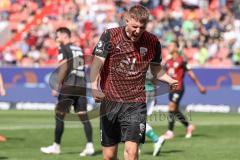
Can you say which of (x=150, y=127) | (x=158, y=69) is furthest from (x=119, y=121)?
(x=150, y=127)

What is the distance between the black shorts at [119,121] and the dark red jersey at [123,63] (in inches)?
3.8

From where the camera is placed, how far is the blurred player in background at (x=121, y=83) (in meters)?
9.29

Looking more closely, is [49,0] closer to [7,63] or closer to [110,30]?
[7,63]

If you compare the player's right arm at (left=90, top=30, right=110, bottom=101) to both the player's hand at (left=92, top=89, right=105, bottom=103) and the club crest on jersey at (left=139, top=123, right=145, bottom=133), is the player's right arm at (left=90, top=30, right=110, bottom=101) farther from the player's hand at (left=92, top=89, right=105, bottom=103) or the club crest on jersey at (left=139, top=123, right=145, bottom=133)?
the club crest on jersey at (left=139, top=123, right=145, bottom=133)

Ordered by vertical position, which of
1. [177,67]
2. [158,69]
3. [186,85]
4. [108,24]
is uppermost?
[158,69]

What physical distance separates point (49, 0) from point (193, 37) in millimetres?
7485

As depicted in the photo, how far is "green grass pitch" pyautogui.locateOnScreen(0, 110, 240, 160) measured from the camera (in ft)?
46.4

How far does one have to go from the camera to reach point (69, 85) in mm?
14625

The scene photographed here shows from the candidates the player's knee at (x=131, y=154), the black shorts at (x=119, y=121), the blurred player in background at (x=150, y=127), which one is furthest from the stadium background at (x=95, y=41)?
the player's knee at (x=131, y=154)

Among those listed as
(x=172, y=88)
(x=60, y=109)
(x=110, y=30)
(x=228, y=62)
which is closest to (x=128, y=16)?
(x=110, y=30)

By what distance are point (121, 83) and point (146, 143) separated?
732 centimetres

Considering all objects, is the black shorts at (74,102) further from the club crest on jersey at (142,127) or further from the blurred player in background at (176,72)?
the club crest on jersey at (142,127)

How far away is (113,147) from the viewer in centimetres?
935

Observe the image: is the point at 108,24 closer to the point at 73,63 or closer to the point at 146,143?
the point at 146,143
